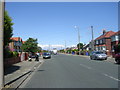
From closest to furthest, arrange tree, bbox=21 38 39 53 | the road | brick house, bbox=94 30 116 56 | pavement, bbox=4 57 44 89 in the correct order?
1. the road
2. pavement, bbox=4 57 44 89
3. tree, bbox=21 38 39 53
4. brick house, bbox=94 30 116 56

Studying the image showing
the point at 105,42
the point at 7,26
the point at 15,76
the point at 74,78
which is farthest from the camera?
the point at 105,42

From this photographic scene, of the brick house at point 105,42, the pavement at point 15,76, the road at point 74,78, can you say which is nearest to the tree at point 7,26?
the pavement at point 15,76

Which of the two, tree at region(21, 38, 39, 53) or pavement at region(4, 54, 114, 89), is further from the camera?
tree at region(21, 38, 39, 53)

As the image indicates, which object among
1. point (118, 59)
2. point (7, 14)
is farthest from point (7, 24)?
point (118, 59)

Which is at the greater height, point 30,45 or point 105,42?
point 105,42

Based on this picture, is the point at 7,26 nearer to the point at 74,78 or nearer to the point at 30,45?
the point at 74,78

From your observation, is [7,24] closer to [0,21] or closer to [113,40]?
[0,21]

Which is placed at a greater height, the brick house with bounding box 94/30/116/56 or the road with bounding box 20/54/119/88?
the brick house with bounding box 94/30/116/56

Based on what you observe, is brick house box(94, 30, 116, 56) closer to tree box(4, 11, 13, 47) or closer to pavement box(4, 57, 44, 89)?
pavement box(4, 57, 44, 89)

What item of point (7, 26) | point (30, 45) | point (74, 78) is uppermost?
point (7, 26)

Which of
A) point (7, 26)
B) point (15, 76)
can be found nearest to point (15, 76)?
point (15, 76)

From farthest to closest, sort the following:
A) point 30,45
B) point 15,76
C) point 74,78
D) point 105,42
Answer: point 105,42 → point 30,45 → point 15,76 → point 74,78

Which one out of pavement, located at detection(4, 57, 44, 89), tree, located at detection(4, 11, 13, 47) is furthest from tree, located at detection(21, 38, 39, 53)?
tree, located at detection(4, 11, 13, 47)

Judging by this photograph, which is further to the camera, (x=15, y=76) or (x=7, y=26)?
(x=7, y=26)
